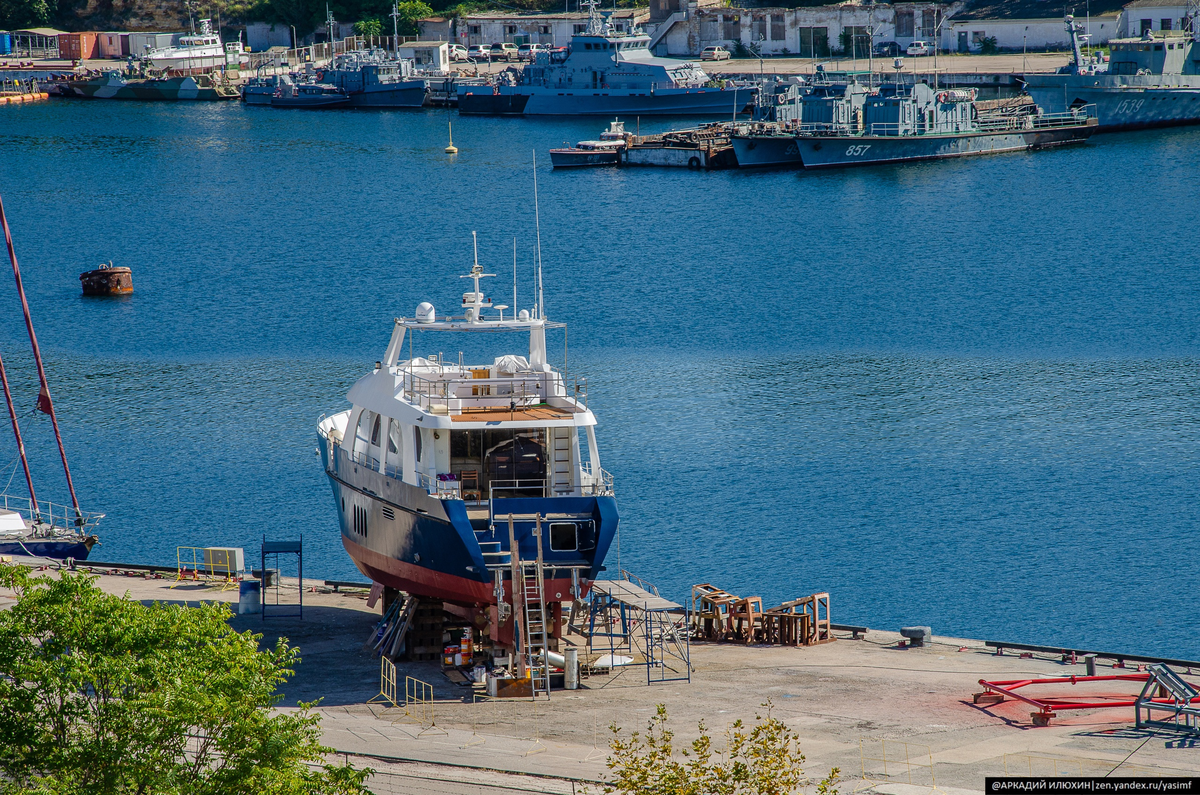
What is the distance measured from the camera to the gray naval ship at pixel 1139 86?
135250mm

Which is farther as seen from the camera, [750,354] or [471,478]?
[750,354]

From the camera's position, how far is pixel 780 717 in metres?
25.2

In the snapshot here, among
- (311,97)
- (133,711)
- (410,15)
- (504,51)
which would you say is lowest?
(133,711)

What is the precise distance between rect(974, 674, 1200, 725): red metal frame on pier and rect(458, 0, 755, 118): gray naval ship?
425 ft

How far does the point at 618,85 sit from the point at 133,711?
143068 mm

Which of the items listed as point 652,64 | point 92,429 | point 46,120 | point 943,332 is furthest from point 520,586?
point 46,120

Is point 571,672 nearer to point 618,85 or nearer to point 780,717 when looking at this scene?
point 780,717

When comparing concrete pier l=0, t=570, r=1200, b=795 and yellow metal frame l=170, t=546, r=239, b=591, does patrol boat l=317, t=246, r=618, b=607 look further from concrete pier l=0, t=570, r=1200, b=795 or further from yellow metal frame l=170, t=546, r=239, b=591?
yellow metal frame l=170, t=546, r=239, b=591

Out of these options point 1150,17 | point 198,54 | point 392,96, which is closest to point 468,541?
point 1150,17

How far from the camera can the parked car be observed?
607 feet

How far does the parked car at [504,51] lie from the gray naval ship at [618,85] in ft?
83.7

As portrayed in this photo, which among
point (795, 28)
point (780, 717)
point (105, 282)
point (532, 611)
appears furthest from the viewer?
point (795, 28)

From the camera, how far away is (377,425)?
32.4m

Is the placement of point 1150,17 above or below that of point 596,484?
above
